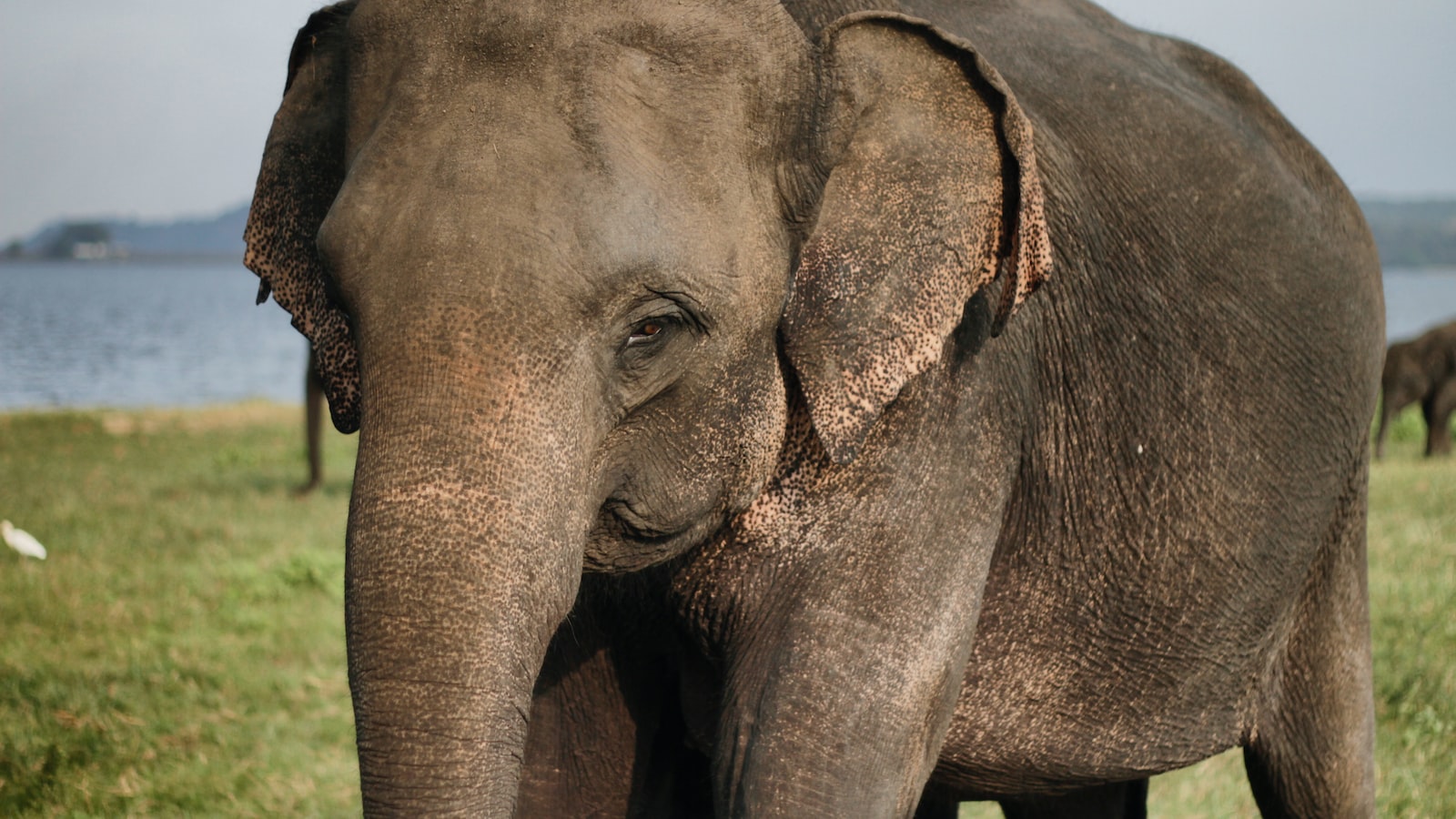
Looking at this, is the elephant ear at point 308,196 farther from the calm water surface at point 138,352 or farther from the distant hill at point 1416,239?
the distant hill at point 1416,239

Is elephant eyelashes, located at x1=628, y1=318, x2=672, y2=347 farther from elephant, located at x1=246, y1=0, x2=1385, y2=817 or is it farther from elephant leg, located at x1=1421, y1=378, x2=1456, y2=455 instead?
elephant leg, located at x1=1421, y1=378, x2=1456, y2=455

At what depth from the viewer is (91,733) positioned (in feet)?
16.4

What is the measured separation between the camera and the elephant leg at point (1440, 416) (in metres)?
13.8

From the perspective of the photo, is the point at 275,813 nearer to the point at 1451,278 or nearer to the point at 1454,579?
the point at 1454,579

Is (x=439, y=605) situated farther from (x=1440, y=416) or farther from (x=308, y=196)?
(x=1440, y=416)

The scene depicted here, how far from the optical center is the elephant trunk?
181 cm

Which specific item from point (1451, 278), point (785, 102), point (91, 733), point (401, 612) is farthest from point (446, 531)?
point (1451, 278)

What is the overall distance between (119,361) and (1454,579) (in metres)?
35.5

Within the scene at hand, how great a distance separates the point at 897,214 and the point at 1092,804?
200cm

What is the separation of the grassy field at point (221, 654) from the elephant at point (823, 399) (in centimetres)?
171

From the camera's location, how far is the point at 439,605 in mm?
1802

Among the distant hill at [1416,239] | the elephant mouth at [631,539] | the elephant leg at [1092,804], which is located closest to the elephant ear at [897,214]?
the elephant mouth at [631,539]

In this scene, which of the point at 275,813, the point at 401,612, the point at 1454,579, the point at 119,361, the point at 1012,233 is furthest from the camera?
the point at 119,361

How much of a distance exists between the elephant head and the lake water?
64.4 feet
